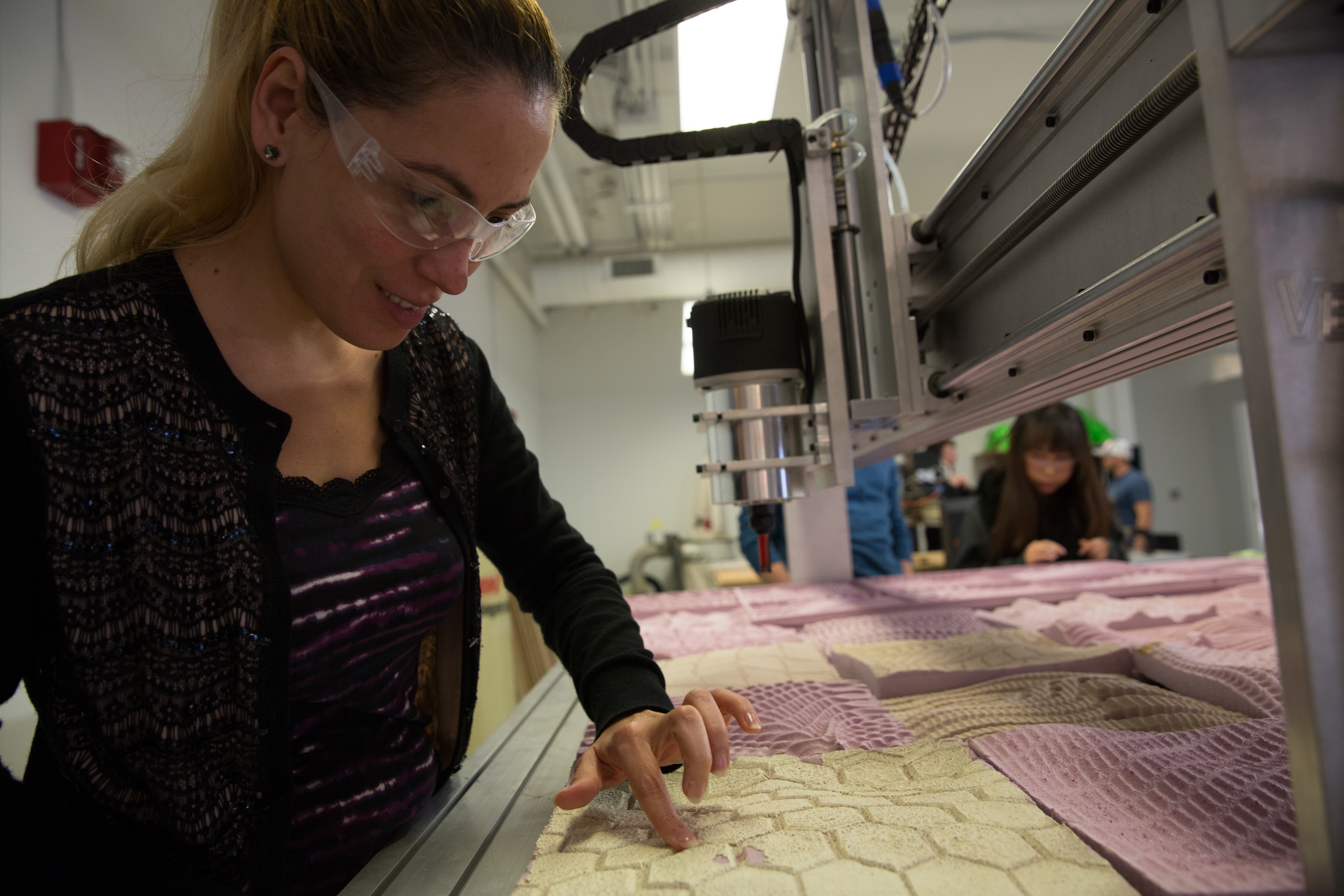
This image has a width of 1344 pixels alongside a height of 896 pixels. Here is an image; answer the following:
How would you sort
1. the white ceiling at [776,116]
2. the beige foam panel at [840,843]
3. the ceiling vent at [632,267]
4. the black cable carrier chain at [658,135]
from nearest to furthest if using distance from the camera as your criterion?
the beige foam panel at [840,843] < the black cable carrier chain at [658,135] < the white ceiling at [776,116] < the ceiling vent at [632,267]

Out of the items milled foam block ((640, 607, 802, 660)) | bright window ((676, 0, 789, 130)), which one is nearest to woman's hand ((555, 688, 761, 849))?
milled foam block ((640, 607, 802, 660))

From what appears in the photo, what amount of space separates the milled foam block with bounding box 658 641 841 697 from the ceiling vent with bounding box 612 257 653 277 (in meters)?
5.33

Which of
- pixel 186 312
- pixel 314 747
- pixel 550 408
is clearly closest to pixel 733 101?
pixel 186 312

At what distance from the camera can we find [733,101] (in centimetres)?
288

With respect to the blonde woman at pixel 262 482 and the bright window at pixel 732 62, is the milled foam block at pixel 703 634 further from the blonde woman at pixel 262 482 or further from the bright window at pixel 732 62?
the bright window at pixel 732 62

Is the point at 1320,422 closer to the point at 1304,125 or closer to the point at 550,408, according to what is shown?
the point at 1304,125

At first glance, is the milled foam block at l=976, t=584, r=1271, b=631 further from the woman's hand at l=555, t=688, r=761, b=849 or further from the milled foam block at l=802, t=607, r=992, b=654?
the woman's hand at l=555, t=688, r=761, b=849

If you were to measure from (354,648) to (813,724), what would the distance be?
1.78 feet

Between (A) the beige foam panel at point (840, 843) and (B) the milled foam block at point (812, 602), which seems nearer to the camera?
(A) the beige foam panel at point (840, 843)

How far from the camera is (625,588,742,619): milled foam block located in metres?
1.85

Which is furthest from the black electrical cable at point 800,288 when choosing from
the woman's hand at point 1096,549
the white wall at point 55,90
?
the woman's hand at point 1096,549

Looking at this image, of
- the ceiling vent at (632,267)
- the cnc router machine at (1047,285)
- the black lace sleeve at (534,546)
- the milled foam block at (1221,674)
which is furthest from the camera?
the ceiling vent at (632,267)

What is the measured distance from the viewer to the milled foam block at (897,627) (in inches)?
53.2

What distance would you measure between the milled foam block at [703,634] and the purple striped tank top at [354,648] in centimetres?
46
